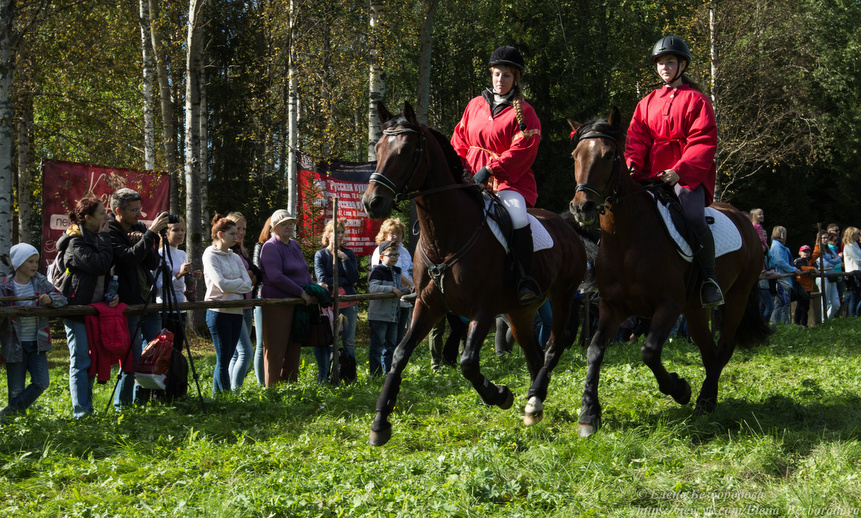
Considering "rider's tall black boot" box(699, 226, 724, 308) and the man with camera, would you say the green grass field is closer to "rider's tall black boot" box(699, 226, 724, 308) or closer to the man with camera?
the man with camera

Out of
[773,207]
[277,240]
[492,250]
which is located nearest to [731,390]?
[492,250]

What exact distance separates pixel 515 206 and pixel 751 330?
9.67ft

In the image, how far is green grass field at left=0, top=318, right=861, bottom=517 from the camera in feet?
13.5

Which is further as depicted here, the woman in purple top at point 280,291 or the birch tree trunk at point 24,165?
the birch tree trunk at point 24,165

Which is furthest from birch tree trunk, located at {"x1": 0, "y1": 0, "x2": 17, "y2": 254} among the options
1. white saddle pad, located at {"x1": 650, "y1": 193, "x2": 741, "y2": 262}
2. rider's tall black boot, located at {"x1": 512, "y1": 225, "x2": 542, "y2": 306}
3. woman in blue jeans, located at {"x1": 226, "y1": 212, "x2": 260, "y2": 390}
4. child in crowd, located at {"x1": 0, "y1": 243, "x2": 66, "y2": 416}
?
white saddle pad, located at {"x1": 650, "y1": 193, "x2": 741, "y2": 262}

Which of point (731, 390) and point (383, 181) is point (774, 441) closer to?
point (731, 390)

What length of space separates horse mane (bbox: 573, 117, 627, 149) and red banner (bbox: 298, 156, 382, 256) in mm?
8810

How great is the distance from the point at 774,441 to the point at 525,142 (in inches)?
114

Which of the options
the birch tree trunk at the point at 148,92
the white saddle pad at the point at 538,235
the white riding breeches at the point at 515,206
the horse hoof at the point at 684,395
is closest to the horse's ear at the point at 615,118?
the white riding breeches at the point at 515,206

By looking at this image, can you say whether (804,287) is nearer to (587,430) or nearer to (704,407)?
(704,407)

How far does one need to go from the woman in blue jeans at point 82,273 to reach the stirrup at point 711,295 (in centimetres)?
519

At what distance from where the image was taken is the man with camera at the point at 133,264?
23.0 ft

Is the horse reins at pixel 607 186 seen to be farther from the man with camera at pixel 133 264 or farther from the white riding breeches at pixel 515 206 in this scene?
the man with camera at pixel 133 264

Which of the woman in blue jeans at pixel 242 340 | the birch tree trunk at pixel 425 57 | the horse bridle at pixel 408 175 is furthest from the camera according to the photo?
the birch tree trunk at pixel 425 57
